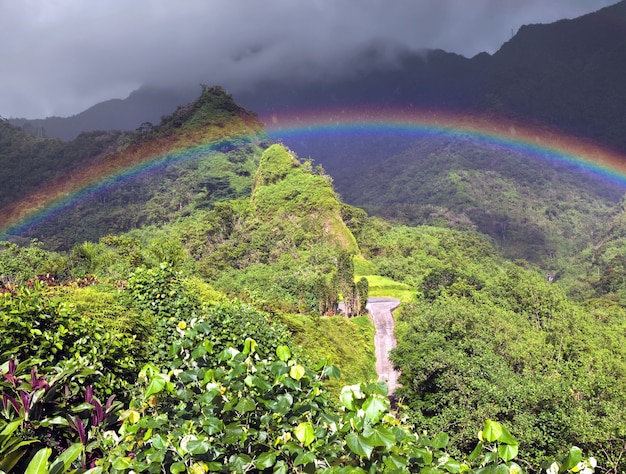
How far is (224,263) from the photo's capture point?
3016cm

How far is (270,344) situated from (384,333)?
17.7 m

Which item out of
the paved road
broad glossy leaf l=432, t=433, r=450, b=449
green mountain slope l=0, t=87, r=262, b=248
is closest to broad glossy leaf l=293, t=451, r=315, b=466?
broad glossy leaf l=432, t=433, r=450, b=449

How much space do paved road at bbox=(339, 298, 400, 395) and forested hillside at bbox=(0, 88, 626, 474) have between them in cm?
92

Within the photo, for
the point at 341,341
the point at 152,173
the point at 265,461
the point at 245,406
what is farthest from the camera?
the point at 152,173

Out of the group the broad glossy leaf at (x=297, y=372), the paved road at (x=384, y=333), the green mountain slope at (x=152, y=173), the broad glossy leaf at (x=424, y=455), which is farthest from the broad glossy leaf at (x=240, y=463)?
the green mountain slope at (x=152, y=173)

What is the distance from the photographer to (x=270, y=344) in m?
6.82

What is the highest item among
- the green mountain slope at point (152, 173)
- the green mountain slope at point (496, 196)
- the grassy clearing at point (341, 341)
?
the green mountain slope at point (152, 173)

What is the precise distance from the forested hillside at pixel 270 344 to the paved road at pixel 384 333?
92 centimetres

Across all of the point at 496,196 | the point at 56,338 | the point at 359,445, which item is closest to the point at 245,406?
the point at 359,445

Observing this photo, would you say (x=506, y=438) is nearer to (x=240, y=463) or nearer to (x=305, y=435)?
(x=305, y=435)

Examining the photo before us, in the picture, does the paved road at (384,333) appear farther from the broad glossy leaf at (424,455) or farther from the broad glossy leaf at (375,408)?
the broad glossy leaf at (375,408)

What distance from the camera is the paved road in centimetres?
2014

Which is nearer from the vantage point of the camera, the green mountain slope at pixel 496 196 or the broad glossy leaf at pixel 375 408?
the broad glossy leaf at pixel 375 408

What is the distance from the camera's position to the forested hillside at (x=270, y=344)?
1516mm
